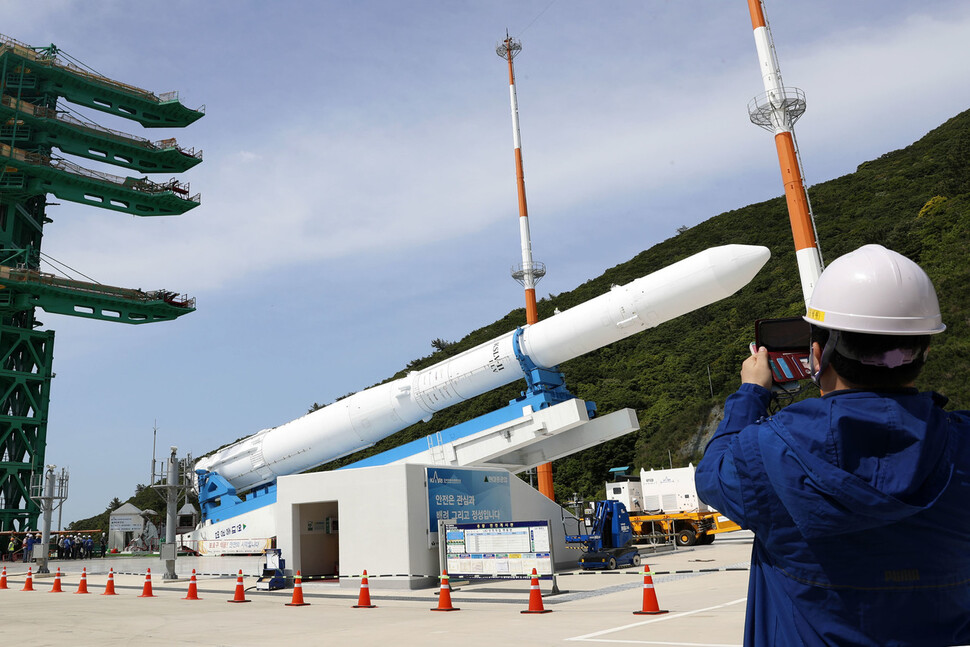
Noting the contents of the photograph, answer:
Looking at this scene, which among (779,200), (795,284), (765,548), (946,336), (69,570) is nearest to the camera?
(765,548)

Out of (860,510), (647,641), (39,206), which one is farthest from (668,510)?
(39,206)

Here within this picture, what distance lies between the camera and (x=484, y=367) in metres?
19.0

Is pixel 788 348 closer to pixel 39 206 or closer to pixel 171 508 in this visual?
pixel 171 508

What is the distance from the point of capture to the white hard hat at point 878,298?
1773mm

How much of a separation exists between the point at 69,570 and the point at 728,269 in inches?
1012

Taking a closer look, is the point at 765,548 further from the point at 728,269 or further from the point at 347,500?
the point at 347,500

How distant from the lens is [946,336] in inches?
1467

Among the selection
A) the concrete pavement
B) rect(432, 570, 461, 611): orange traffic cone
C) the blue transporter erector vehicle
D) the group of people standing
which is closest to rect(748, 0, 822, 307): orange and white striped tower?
the blue transporter erector vehicle

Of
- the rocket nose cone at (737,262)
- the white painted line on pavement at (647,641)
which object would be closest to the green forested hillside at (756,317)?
the rocket nose cone at (737,262)

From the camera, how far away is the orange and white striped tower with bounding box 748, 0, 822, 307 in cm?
1972

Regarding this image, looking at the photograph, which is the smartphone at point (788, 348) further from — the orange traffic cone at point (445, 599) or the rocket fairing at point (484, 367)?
the rocket fairing at point (484, 367)

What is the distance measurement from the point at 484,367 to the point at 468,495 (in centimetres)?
325

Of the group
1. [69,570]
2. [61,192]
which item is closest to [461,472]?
[69,570]

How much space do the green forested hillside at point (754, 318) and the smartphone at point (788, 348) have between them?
32.6 meters
